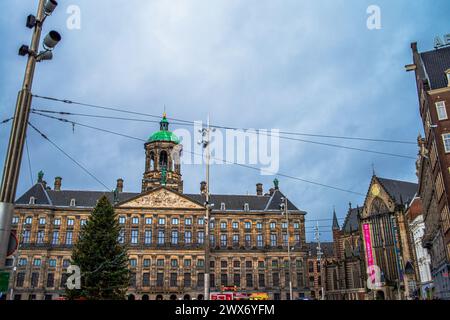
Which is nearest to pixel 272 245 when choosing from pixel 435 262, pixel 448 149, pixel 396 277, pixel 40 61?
pixel 396 277

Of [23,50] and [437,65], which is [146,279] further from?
[23,50]

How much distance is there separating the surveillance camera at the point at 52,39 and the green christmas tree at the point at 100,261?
30742 millimetres

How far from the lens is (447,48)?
110ft

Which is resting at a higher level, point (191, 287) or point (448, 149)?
point (448, 149)

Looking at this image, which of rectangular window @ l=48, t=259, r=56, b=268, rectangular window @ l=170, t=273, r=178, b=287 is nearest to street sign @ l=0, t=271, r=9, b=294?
rectangular window @ l=170, t=273, r=178, b=287

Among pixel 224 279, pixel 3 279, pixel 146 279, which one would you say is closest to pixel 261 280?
pixel 224 279

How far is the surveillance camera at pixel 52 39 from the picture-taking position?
7.20 m

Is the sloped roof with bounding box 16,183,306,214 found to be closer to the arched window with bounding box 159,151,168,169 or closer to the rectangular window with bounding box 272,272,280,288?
the arched window with bounding box 159,151,168,169

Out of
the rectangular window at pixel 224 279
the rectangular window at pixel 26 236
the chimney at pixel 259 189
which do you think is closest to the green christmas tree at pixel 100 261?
the rectangular window at pixel 26 236

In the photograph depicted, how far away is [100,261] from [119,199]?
126ft

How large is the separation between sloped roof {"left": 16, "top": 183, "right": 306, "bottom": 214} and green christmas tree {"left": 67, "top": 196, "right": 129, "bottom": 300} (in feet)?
106

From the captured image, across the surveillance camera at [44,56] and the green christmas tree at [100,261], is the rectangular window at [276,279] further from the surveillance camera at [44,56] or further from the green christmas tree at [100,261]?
the surveillance camera at [44,56]
